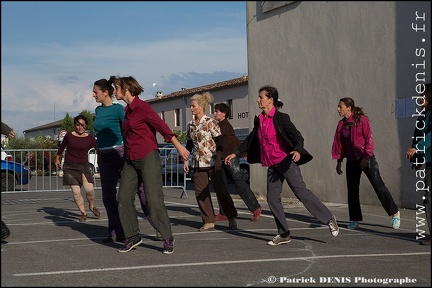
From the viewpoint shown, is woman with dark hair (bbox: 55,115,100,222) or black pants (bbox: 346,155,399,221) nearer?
black pants (bbox: 346,155,399,221)

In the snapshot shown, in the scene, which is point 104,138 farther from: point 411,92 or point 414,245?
point 411,92

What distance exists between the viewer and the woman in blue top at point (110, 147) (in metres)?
9.03

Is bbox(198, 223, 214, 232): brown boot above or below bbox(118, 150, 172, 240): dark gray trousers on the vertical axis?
below

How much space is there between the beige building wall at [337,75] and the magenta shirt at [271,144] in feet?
10.2

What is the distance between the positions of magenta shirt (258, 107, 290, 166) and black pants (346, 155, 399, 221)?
207 centimetres

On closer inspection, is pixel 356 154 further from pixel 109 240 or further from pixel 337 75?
pixel 337 75

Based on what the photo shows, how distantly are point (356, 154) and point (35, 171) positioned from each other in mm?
11819

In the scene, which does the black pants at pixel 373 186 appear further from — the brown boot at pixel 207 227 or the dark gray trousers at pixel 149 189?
the dark gray trousers at pixel 149 189

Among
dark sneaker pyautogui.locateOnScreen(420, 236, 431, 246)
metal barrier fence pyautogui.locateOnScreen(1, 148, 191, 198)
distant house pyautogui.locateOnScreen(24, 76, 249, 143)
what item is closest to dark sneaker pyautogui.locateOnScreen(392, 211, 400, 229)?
dark sneaker pyautogui.locateOnScreen(420, 236, 431, 246)

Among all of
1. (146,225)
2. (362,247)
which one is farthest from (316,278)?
(146,225)

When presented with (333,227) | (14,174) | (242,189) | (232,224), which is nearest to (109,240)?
(232,224)

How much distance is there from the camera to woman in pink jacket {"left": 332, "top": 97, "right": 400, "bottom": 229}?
33.3 ft

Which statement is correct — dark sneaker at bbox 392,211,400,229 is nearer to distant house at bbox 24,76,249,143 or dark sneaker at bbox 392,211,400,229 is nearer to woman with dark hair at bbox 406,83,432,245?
woman with dark hair at bbox 406,83,432,245

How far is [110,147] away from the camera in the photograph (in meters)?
9.01
